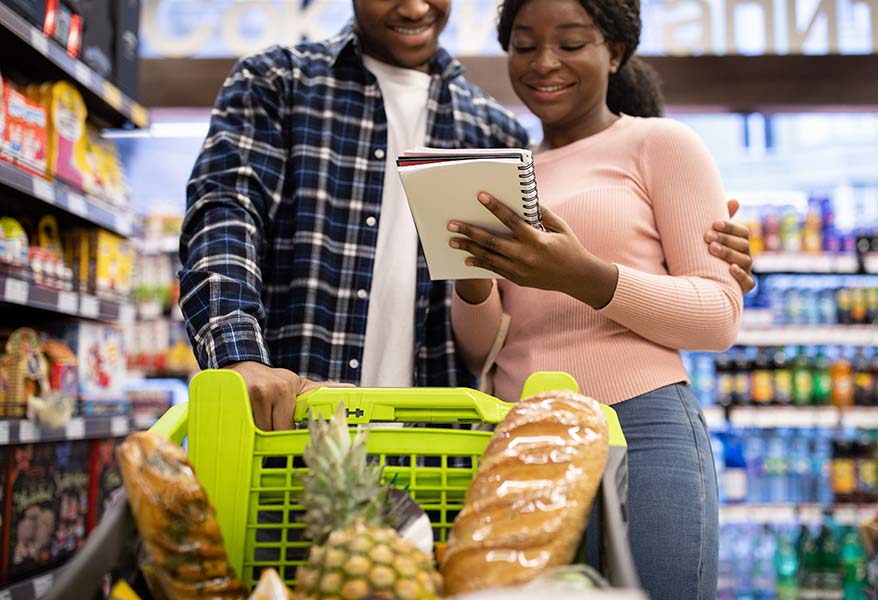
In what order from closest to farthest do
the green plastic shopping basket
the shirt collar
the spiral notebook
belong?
the green plastic shopping basket
the spiral notebook
the shirt collar

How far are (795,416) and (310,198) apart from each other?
4.14m

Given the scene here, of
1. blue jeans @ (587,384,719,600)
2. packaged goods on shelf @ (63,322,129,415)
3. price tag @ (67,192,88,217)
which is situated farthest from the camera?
packaged goods on shelf @ (63,322,129,415)

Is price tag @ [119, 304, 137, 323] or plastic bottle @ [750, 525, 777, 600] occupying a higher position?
price tag @ [119, 304, 137, 323]

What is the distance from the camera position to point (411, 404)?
122cm

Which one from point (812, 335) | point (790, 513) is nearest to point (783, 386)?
point (812, 335)

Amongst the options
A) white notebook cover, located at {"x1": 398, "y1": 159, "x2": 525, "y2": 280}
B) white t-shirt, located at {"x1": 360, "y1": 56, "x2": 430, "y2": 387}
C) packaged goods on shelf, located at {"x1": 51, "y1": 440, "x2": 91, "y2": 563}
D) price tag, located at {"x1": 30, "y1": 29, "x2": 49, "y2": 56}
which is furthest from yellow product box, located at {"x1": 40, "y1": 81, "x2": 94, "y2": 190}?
white notebook cover, located at {"x1": 398, "y1": 159, "x2": 525, "y2": 280}

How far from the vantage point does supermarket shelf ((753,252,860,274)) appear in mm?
5375

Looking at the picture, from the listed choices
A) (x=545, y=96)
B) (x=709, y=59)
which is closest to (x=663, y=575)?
(x=545, y=96)

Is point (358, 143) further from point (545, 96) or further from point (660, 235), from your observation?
point (660, 235)

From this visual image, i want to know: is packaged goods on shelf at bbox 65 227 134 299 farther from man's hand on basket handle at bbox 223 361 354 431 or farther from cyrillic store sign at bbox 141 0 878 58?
man's hand on basket handle at bbox 223 361 354 431

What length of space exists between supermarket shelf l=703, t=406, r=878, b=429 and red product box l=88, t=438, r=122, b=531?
3.23 meters

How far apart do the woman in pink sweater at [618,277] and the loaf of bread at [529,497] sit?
0.42 meters

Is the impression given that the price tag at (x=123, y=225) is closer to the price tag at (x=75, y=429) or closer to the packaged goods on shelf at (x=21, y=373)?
the packaged goods on shelf at (x=21, y=373)

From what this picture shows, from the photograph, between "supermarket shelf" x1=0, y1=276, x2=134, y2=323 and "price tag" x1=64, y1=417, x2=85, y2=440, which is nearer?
"supermarket shelf" x1=0, y1=276, x2=134, y2=323
